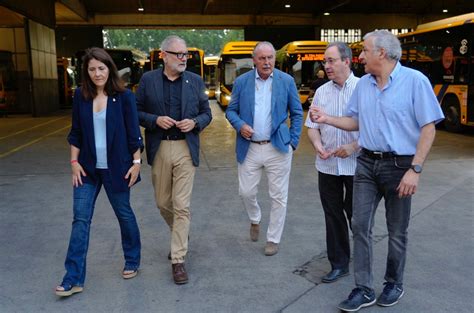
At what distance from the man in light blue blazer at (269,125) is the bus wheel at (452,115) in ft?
34.9

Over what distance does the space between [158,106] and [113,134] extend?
49 cm

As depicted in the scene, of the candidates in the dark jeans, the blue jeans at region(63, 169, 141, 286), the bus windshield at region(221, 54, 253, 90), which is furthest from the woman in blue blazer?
the bus windshield at region(221, 54, 253, 90)

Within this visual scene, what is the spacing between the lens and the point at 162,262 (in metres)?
4.11

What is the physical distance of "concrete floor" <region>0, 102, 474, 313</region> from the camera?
11.0ft

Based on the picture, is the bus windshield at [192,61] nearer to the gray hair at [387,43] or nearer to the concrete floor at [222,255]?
the concrete floor at [222,255]

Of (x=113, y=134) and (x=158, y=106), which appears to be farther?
(x=158, y=106)

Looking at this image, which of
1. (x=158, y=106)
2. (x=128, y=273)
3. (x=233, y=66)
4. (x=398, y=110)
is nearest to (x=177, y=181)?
(x=158, y=106)

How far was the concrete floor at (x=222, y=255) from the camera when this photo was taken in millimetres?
3363

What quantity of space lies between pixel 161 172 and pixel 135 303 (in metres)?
1.05

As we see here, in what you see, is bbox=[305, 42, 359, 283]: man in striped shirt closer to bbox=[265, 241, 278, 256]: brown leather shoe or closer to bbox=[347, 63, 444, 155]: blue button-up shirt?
bbox=[347, 63, 444, 155]: blue button-up shirt

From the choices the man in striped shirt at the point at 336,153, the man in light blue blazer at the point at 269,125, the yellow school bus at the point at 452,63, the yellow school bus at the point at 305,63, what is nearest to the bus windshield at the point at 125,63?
the yellow school bus at the point at 305,63

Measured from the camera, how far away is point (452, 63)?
521 inches

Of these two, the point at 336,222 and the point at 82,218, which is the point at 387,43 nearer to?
the point at 336,222

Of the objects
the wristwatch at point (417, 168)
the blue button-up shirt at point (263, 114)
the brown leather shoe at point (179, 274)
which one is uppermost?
the blue button-up shirt at point (263, 114)
